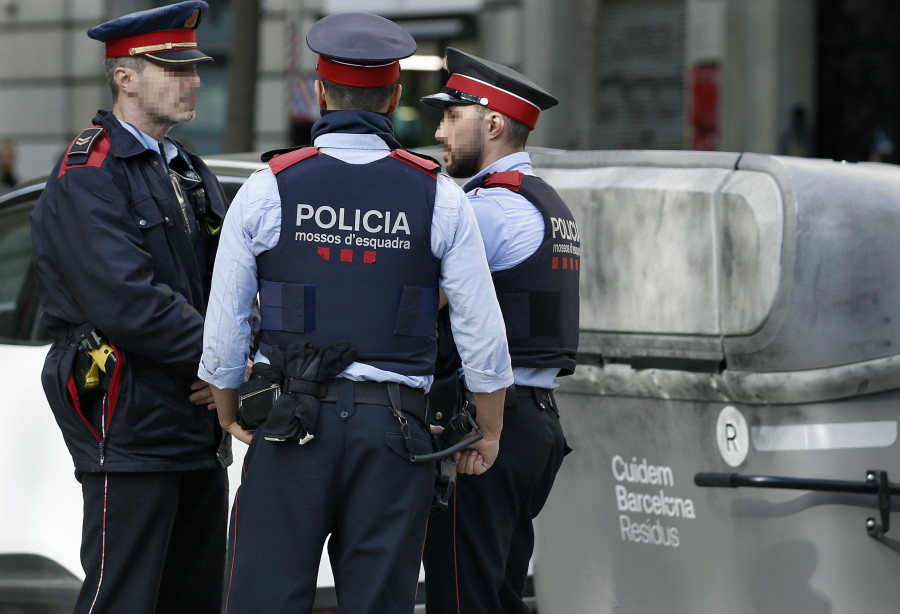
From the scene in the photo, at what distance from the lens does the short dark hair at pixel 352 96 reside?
118 inches

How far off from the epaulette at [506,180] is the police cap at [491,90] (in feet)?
0.66

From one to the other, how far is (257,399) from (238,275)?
279 mm

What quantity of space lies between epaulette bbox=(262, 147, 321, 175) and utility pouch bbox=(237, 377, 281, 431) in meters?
0.47

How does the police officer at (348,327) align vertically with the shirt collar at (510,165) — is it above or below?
below

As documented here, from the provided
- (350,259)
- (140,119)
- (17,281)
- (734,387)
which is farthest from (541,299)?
(17,281)

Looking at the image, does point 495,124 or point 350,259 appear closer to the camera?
A: point 350,259

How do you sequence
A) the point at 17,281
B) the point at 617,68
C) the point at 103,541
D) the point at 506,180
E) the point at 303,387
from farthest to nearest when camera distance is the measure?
the point at 617,68, the point at 17,281, the point at 506,180, the point at 103,541, the point at 303,387

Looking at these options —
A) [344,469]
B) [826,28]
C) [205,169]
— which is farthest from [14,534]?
[826,28]

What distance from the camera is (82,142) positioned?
10.7ft

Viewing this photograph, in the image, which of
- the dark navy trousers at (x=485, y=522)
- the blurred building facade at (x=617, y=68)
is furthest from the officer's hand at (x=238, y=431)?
the blurred building facade at (x=617, y=68)

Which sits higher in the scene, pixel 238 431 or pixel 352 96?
pixel 352 96

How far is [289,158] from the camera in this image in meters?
2.94

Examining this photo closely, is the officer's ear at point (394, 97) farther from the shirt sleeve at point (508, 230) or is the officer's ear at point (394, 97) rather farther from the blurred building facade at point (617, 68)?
the blurred building facade at point (617, 68)

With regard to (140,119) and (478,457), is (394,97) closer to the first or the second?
(140,119)
